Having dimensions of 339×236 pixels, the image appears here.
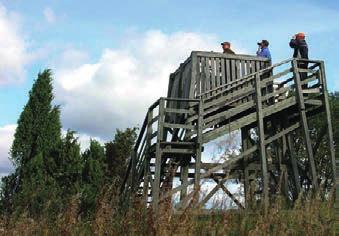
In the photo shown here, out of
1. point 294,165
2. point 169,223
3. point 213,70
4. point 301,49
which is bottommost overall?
point 169,223

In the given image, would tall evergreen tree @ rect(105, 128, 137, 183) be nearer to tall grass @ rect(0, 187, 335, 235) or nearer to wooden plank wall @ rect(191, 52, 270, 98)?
wooden plank wall @ rect(191, 52, 270, 98)

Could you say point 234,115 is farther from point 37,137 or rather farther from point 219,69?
point 37,137

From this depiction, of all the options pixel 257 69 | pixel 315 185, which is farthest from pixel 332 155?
pixel 257 69

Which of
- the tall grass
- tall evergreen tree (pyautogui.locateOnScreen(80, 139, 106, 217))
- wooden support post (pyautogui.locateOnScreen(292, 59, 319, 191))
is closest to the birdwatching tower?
wooden support post (pyautogui.locateOnScreen(292, 59, 319, 191))

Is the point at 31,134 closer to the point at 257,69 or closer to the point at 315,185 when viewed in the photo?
the point at 257,69

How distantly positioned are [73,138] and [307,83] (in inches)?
327

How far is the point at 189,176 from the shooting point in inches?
527

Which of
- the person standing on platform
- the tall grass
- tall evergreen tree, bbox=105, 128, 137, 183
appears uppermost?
the person standing on platform

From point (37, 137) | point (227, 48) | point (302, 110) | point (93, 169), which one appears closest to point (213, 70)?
point (227, 48)

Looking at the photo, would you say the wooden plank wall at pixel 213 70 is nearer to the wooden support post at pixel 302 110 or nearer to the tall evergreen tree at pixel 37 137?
the wooden support post at pixel 302 110

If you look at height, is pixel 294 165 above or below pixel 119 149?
A: below

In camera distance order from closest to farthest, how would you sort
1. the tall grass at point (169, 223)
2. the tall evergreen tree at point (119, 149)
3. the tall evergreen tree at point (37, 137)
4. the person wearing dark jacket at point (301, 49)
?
the tall grass at point (169, 223) → the person wearing dark jacket at point (301, 49) → the tall evergreen tree at point (37, 137) → the tall evergreen tree at point (119, 149)

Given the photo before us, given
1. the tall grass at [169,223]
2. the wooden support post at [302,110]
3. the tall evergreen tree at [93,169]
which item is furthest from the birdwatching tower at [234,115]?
the tall grass at [169,223]

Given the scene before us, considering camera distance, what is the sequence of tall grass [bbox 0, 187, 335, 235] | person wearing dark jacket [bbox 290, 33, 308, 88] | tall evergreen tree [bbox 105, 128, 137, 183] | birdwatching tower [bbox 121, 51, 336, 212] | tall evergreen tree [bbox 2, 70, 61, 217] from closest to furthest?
tall grass [bbox 0, 187, 335, 235]
birdwatching tower [bbox 121, 51, 336, 212]
person wearing dark jacket [bbox 290, 33, 308, 88]
tall evergreen tree [bbox 2, 70, 61, 217]
tall evergreen tree [bbox 105, 128, 137, 183]
